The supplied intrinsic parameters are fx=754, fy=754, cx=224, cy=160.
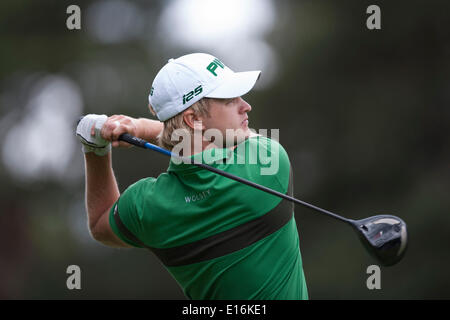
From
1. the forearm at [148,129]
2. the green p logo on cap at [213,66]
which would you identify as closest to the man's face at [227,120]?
the green p logo on cap at [213,66]

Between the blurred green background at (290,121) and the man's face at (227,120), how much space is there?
9515 millimetres

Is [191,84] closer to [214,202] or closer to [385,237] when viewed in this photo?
[214,202]

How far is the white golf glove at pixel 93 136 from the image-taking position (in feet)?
10.5

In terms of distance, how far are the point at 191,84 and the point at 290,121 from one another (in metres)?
11.0

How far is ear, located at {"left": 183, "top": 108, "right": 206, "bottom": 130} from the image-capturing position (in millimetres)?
2916

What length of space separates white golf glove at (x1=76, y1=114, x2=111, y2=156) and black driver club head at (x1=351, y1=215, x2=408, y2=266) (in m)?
1.13

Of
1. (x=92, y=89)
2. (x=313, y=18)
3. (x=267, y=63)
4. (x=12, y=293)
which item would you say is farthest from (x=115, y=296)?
(x=313, y=18)

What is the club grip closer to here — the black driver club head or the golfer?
the golfer

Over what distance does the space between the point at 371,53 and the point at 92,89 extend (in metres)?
5.20

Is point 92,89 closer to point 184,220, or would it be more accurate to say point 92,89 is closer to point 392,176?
point 392,176

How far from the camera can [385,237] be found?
9.40ft

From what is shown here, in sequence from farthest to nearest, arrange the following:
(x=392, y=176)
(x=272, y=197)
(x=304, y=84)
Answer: (x=304, y=84), (x=392, y=176), (x=272, y=197)

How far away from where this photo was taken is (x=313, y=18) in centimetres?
1373

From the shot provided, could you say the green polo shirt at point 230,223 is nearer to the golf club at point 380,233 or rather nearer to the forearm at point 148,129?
the golf club at point 380,233
